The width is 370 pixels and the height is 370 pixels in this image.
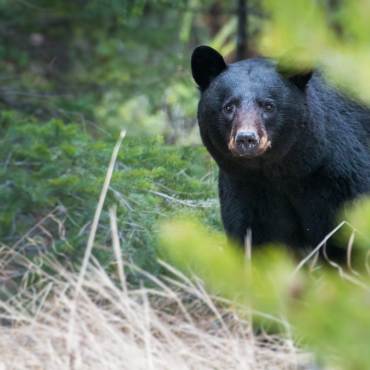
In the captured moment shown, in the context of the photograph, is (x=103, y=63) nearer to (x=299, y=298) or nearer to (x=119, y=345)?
(x=119, y=345)

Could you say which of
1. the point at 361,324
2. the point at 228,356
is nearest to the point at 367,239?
the point at 361,324

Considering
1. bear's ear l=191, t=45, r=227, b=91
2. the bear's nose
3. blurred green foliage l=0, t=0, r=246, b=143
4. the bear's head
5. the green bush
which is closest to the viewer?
the bear's nose

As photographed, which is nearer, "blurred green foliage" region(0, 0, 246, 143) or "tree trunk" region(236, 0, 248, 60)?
"blurred green foliage" region(0, 0, 246, 143)

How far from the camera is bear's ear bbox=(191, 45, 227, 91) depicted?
528cm

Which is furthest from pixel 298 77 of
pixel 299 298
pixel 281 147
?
pixel 299 298

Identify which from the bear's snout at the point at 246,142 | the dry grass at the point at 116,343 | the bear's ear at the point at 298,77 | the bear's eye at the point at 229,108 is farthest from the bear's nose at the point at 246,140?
the dry grass at the point at 116,343

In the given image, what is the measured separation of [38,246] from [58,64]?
5.25 metres

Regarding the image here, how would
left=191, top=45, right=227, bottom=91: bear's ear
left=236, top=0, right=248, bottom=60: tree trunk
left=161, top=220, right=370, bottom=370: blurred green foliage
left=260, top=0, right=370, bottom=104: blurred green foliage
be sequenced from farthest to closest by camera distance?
left=236, top=0, right=248, bottom=60: tree trunk < left=191, top=45, right=227, bottom=91: bear's ear < left=161, top=220, right=370, bottom=370: blurred green foliage < left=260, top=0, right=370, bottom=104: blurred green foliage

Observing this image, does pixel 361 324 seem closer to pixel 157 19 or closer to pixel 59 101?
pixel 59 101

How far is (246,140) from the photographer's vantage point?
4.82 metres

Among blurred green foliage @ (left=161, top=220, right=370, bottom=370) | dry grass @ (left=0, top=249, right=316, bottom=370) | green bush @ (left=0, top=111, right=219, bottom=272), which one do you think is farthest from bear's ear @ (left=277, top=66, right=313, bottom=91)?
blurred green foliage @ (left=161, top=220, right=370, bottom=370)

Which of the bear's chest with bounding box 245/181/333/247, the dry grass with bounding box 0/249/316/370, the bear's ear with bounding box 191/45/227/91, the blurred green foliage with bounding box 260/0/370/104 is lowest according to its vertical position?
the dry grass with bounding box 0/249/316/370

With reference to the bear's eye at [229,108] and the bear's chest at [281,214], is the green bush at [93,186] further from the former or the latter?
the bear's eye at [229,108]

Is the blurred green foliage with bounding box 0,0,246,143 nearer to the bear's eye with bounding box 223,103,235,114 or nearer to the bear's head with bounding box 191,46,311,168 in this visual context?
the bear's head with bounding box 191,46,311,168
